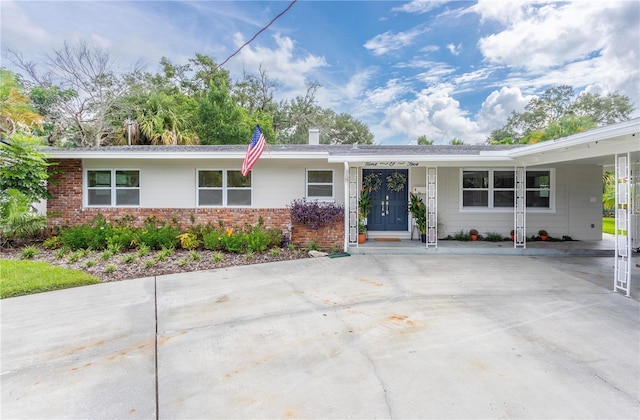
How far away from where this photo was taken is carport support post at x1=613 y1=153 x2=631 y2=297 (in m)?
5.29

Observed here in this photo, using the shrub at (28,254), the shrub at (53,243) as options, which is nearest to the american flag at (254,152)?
the shrub at (28,254)

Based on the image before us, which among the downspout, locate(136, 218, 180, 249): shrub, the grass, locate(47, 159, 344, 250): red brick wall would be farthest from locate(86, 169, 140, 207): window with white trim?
the downspout

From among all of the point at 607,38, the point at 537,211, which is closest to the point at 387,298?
the point at 537,211

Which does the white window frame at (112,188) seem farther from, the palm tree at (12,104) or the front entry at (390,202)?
the front entry at (390,202)

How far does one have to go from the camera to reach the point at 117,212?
9.75m

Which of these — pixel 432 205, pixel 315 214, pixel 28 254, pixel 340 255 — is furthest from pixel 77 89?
pixel 432 205

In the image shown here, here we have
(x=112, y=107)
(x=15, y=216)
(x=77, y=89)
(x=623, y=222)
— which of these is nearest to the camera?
(x=623, y=222)

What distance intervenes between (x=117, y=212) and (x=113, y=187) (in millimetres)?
815

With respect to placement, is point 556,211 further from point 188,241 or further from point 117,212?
point 117,212

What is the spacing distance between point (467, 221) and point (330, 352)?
815 centimetres

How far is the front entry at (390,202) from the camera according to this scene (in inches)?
398

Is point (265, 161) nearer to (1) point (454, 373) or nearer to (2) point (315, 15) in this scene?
(2) point (315, 15)

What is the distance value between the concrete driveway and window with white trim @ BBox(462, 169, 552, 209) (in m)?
4.37

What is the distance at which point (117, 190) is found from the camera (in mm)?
9953
